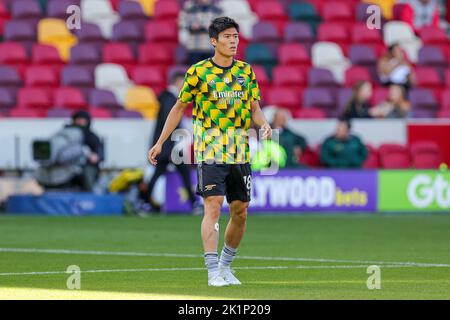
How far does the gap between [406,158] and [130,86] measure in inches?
218

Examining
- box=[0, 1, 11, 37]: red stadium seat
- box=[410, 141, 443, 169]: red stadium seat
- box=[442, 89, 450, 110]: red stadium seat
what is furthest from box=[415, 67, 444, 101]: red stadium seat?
box=[0, 1, 11, 37]: red stadium seat

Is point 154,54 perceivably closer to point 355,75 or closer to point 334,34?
point 334,34

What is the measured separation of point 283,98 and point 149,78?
8.67ft

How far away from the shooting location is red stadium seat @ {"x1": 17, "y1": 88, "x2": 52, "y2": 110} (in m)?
25.6

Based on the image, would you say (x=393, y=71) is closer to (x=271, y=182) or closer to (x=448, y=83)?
(x=448, y=83)

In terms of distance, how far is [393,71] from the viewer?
26.0 meters

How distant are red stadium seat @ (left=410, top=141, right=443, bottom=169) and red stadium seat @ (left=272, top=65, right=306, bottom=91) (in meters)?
3.15

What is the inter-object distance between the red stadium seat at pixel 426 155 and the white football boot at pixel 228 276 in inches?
523

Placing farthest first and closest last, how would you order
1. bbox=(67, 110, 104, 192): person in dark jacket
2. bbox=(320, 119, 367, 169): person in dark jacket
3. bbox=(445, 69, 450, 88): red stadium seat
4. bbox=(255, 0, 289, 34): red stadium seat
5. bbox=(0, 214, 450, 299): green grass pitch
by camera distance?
bbox=(255, 0, 289, 34): red stadium seat, bbox=(445, 69, 450, 88): red stadium seat, bbox=(320, 119, 367, 169): person in dark jacket, bbox=(67, 110, 104, 192): person in dark jacket, bbox=(0, 214, 450, 299): green grass pitch

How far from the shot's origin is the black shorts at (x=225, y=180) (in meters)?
11.0

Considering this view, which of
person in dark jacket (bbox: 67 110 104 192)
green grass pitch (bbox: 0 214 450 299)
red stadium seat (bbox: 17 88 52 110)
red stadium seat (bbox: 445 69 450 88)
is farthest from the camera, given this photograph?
red stadium seat (bbox: 445 69 450 88)

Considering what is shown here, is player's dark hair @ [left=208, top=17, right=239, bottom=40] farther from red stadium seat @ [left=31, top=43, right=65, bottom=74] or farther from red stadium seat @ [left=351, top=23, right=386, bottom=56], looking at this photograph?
red stadium seat @ [left=351, top=23, right=386, bottom=56]
